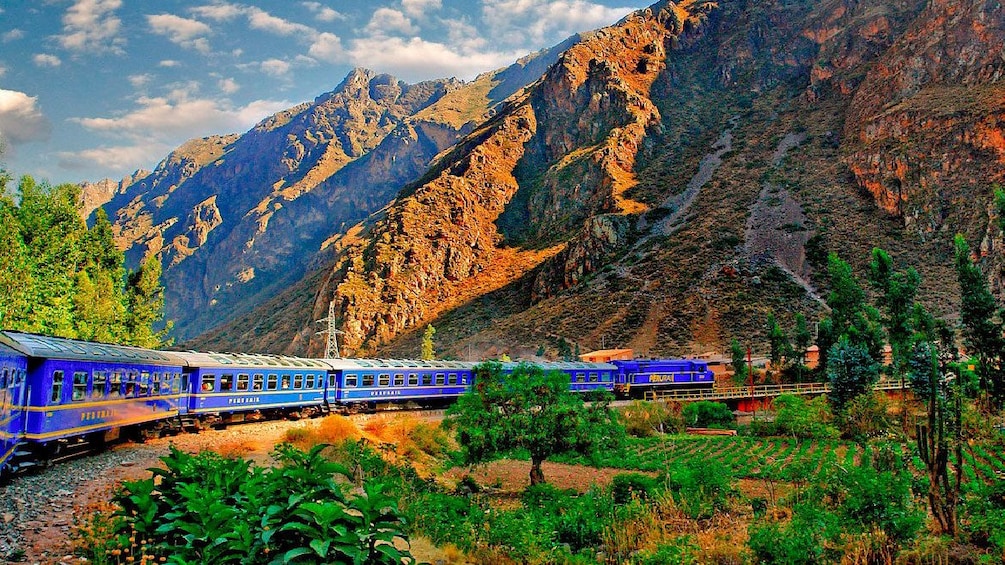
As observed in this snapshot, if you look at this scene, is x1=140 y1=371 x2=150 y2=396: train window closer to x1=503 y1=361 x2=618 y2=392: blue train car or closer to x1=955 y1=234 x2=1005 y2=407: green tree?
x1=503 y1=361 x2=618 y2=392: blue train car

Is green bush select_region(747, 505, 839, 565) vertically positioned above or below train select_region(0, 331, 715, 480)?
below

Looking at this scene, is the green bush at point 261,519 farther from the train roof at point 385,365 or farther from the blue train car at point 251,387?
the train roof at point 385,365

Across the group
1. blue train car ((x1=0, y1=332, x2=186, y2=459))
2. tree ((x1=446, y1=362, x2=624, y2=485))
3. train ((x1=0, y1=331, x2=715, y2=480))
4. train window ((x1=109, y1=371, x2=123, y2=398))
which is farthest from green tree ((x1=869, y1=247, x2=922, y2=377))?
train window ((x1=109, y1=371, x2=123, y2=398))

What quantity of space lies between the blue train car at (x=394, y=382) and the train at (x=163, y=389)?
0.18 ft

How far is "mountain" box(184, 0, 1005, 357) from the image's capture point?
81.2 m

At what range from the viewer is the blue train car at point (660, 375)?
47906 mm

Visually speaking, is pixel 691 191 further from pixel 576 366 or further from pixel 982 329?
pixel 576 366

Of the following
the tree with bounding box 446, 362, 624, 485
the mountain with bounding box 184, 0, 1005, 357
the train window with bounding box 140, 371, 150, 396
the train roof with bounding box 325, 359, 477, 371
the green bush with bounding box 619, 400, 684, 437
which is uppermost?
the mountain with bounding box 184, 0, 1005, 357

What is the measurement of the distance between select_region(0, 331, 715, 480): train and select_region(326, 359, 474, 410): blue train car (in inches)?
2.1

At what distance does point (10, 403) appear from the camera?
12266 millimetres

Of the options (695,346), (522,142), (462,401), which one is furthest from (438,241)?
(462,401)

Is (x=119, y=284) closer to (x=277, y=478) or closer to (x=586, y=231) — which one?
(x=277, y=478)

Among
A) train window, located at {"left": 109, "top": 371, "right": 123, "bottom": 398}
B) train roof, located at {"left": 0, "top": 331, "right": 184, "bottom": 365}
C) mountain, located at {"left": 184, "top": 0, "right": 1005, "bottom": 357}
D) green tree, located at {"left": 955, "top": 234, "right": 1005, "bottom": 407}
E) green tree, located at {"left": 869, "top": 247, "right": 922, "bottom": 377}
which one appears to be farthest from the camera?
mountain, located at {"left": 184, "top": 0, "right": 1005, "bottom": 357}

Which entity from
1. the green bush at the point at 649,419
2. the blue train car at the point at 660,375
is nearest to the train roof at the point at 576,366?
the blue train car at the point at 660,375
